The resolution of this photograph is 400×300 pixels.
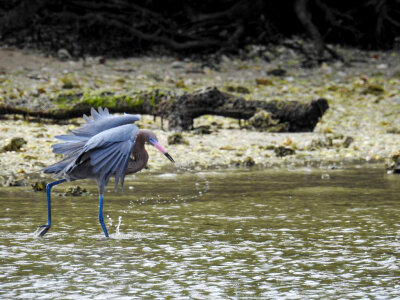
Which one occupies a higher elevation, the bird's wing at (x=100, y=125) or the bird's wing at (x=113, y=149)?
the bird's wing at (x=100, y=125)

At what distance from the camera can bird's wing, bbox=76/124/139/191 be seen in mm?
5406

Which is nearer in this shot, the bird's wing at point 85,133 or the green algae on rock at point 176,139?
the bird's wing at point 85,133

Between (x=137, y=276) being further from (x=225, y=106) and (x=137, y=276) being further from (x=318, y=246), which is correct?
(x=225, y=106)

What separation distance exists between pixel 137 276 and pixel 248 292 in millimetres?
677

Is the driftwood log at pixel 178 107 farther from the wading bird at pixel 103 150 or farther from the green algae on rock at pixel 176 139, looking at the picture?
the wading bird at pixel 103 150

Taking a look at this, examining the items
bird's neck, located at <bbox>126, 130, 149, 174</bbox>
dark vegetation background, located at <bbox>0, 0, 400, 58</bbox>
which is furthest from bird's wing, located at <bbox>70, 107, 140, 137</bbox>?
dark vegetation background, located at <bbox>0, 0, 400, 58</bbox>

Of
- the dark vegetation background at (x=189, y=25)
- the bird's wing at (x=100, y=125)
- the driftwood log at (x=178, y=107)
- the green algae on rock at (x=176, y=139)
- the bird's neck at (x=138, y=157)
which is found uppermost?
the dark vegetation background at (x=189, y=25)

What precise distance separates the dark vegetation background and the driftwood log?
5956mm

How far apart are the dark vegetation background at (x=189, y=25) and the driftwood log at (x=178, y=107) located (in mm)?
5956

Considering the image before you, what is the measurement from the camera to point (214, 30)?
1945cm

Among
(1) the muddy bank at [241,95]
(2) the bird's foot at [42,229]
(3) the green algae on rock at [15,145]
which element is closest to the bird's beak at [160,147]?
(2) the bird's foot at [42,229]

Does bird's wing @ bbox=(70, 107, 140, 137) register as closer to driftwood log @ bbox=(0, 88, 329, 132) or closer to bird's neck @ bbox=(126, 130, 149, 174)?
bird's neck @ bbox=(126, 130, 149, 174)

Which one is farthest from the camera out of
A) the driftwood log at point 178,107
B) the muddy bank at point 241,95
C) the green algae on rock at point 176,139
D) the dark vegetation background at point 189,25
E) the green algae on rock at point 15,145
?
the dark vegetation background at point 189,25

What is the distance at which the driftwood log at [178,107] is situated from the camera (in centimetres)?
1198
